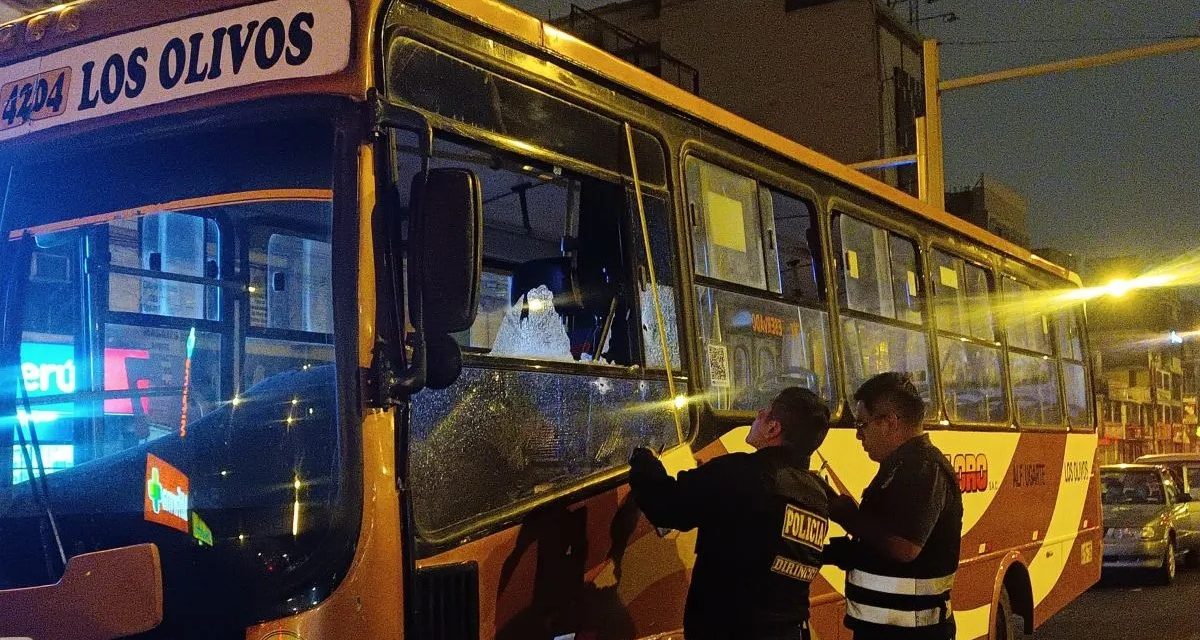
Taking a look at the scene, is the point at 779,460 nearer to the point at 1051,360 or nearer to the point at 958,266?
the point at 958,266

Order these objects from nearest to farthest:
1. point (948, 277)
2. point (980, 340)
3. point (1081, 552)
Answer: point (948, 277)
point (980, 340)
point (1081, 552)

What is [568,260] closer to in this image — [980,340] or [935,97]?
[980,340]

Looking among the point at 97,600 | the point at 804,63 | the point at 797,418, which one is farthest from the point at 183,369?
the point at 804,63

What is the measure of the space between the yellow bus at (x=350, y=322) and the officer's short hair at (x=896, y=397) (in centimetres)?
67

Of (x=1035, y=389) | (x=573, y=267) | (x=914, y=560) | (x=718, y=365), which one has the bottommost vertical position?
(x=914, y=560)

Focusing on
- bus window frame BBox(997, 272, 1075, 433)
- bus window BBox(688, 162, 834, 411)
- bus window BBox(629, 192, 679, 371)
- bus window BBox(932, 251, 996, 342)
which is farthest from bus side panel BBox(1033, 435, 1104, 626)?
bus window BBox(629, 192, 679, 371)

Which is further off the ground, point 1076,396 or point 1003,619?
point 1076,396

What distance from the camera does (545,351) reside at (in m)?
4.08

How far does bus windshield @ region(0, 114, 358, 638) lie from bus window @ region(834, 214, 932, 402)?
333cm

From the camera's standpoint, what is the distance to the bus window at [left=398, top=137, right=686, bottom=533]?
3625mm

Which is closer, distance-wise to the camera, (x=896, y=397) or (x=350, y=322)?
(x=350, y=322)

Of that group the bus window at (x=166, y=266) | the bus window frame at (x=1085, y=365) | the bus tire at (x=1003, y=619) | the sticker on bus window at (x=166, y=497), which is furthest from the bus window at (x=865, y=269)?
the bus window frame at (x=1085, y=365)

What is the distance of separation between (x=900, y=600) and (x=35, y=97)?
3.50m

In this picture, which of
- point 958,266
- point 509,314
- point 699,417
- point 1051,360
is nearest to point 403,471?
point 509,314
